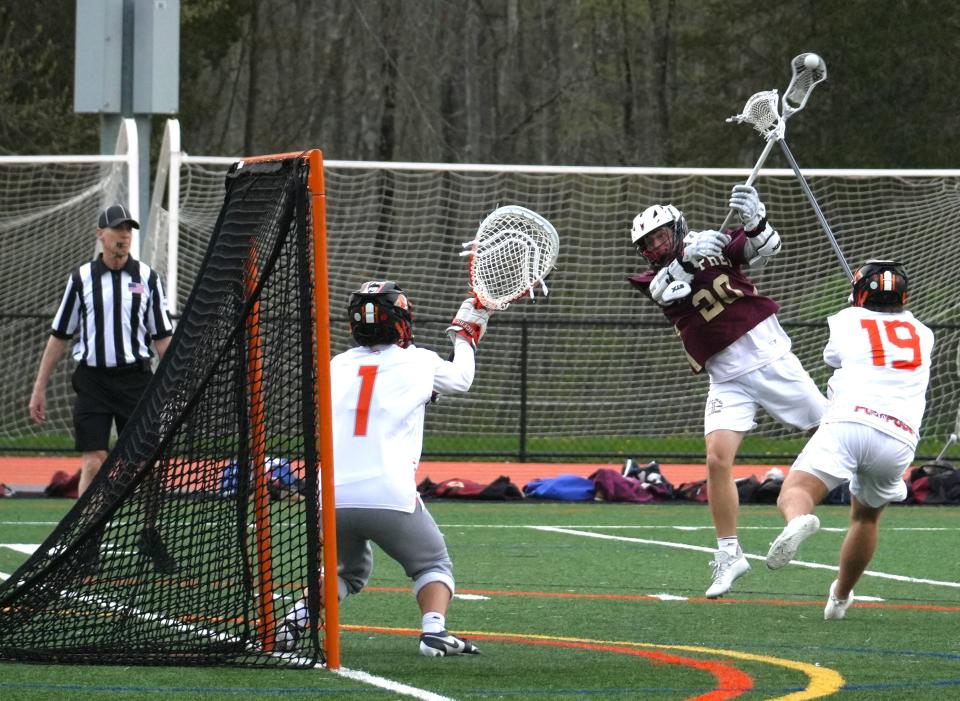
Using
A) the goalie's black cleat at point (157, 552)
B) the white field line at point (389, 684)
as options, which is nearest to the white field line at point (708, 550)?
the white field line at point (389, 684)

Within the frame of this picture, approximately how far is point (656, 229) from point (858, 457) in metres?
1.56

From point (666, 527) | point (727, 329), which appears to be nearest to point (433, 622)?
point (727, 329)

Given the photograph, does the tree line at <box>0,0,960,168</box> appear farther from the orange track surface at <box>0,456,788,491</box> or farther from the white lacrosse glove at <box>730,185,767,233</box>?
the white lacrosse glove at <box>730,185,767,233</box>

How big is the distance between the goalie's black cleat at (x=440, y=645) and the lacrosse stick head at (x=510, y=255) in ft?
3.87

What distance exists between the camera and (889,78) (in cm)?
2986

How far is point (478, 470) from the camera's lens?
17.0m

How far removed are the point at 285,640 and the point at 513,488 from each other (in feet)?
27.9

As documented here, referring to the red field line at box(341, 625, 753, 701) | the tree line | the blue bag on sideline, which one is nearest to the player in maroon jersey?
the red field line at box(341, 625, 753, 701)

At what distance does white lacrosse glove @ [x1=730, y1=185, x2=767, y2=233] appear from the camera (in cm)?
799

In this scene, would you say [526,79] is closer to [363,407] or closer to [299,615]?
[363,407]

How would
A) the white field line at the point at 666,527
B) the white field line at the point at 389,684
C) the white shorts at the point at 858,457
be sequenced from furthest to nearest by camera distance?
the white field line at the point at 666,527
the white shorts at the point at 858,457
the white field line at the point at 389,684

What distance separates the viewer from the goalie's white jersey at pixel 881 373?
721 centimetres

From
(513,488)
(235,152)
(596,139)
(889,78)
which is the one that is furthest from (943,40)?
(513,488)

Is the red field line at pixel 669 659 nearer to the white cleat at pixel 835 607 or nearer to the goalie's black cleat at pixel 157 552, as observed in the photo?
the goalie's black cleat at pixel 157 552
